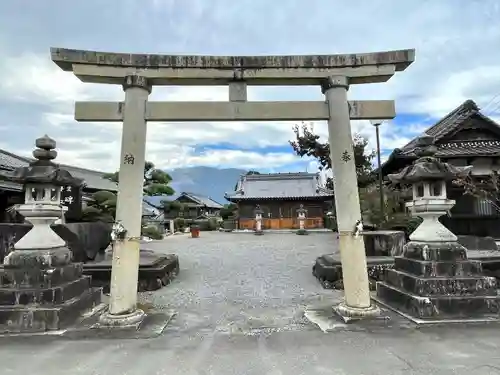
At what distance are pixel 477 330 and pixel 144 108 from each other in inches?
241

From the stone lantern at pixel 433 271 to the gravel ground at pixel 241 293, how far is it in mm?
1839

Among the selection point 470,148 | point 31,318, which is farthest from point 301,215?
point 31,318

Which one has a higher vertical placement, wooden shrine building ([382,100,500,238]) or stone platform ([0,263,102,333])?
wooden shrine building ([382,100,500,238])

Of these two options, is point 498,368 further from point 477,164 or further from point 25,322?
point 477,164

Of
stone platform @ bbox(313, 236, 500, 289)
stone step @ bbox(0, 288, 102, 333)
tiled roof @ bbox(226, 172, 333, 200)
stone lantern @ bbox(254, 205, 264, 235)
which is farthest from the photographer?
tiled roof @ bbox(226, 172, 333, 200)

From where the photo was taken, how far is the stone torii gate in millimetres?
5410

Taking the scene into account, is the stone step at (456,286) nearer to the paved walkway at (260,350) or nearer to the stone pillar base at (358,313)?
the paved walkway at (260,350)

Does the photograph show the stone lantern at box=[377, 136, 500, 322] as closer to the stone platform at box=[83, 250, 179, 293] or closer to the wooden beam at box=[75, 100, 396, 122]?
the wooden beam at box=[75, 100, 396, 122]

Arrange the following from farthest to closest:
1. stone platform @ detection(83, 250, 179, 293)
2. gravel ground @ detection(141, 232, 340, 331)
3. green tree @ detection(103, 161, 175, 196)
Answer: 1. green tree @ detection(103, 161, 175, 196)
2. stone platform @ detection(83, 250, 179, 293)
3. gravel ground @ detection(141, 232, 340, 331)

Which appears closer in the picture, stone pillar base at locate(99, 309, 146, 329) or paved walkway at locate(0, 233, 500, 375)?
paved walkway at locate(0, 233, 500, 375)

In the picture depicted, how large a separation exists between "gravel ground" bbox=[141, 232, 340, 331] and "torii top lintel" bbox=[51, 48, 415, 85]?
4.20 m

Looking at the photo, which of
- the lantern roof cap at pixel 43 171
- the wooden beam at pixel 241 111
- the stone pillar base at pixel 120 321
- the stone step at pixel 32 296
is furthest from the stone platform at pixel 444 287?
the lantern roof cap at pixel 43 171

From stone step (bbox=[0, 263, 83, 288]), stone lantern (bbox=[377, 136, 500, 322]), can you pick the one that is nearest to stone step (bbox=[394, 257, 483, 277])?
stone lantern (bbox=[377, 136, 500, 322])

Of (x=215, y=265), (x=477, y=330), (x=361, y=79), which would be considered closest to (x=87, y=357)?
(x=477, y=330)
